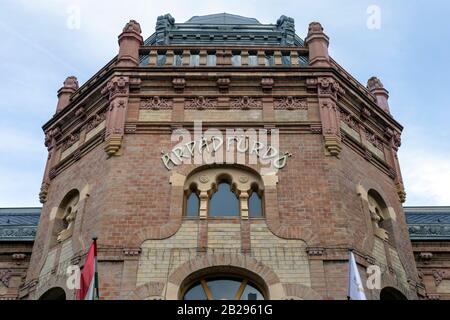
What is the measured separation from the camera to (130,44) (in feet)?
61.4

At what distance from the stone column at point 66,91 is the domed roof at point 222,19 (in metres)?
7.21

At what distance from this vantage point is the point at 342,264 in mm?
13914

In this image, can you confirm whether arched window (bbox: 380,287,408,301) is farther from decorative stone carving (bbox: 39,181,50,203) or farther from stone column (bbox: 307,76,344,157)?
decorative stone carving (bbox: 39,181,50,203)

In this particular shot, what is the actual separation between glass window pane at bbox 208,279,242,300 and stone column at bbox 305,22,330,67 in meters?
7.64

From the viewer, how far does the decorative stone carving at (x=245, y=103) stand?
56.3ft

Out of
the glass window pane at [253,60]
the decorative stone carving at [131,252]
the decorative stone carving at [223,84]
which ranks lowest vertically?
the decorative stone carving at [131,252]

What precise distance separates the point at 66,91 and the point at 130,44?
11.1 feet

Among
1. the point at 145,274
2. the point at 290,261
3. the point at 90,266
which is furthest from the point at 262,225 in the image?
the point at 90,266

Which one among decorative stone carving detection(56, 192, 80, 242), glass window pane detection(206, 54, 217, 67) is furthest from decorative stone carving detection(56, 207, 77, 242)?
glass window pane detection(206, 54, 217, 67)

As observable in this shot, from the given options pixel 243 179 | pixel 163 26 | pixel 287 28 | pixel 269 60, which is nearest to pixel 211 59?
pixel 269 60

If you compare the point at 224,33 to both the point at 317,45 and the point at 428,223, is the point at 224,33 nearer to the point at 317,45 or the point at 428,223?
the point at 317,45

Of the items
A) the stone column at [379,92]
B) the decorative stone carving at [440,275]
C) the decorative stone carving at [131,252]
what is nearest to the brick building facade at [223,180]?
the decorative stone carving at [131,252]

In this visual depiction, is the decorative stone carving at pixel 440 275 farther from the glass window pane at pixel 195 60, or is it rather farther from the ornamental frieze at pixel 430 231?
the glass window pane at pixel 195 60

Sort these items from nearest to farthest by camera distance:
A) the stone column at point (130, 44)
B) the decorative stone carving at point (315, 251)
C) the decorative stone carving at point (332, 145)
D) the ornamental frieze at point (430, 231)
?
the decorative stone carving at point (315, 251)
the decorative stone carving at point (332, 145)
the stone column at point (130, 44)
the ornamental frieze at point (430, 231)
